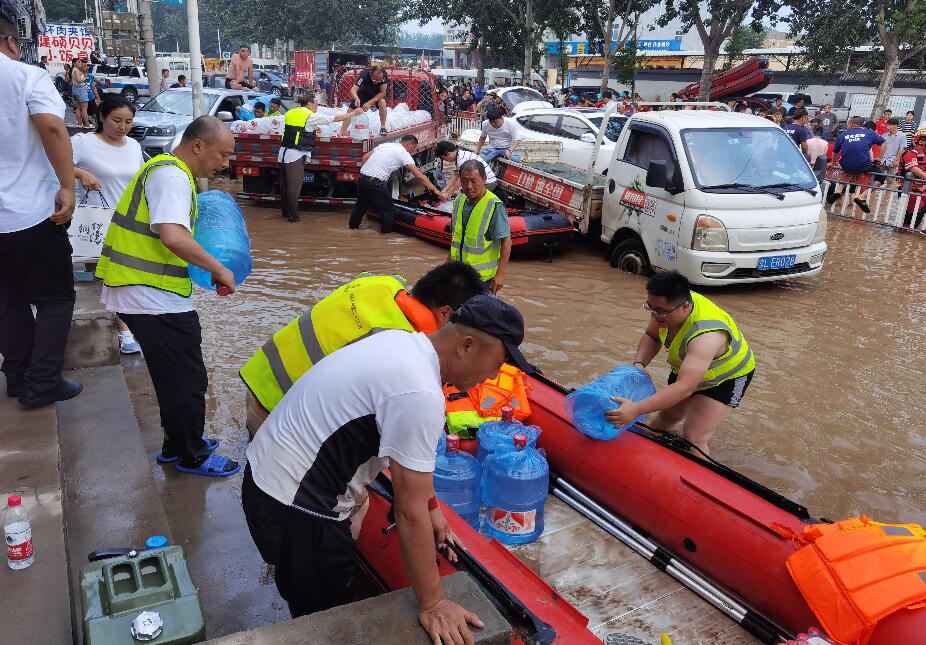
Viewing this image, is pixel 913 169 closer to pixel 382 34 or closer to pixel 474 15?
pixel 474 15

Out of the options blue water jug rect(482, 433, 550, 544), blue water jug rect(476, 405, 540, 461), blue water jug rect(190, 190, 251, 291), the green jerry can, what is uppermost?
blue water jug rect(190, 190, 251, 291)

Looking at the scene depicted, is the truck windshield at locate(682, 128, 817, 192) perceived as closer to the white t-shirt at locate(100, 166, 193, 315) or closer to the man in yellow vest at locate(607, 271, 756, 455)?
the man in yellow vest at locate(607, 271, 756, 455)

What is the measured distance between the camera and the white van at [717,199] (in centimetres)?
810

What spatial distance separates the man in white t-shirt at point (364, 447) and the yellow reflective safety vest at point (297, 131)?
378 inches

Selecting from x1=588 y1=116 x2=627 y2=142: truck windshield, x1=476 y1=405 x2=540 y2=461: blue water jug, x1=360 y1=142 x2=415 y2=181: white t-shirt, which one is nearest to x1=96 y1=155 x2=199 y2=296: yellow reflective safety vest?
x1=476 y1=405 x2=540 y2=461: blue water jug

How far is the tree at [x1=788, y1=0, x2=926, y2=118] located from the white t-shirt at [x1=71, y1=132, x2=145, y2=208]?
2381 centimetres

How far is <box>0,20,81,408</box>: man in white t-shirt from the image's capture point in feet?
10.5

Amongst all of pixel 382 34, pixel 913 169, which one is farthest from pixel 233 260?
pixel 382 34

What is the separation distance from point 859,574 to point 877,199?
41.7 feet

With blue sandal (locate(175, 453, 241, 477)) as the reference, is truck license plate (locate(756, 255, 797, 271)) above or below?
above

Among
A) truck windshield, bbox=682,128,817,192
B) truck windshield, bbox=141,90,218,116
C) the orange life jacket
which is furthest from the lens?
truck windshield, bbox=141,90,218,116

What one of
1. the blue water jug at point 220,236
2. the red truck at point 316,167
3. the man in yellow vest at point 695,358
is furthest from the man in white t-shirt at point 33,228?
the red truck at point 316,167

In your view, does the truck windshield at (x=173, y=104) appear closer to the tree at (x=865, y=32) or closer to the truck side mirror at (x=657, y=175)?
the truck side mirror at (x=657, y=175)

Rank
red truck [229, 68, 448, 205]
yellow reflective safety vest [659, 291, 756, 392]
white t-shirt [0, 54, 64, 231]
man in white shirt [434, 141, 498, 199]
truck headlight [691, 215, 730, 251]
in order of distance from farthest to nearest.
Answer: red truck [229, 68, 448, 205]
man in white shirt [434, 141, 498, 199]
truck headlight [691, 215, 730, 251]
yellow reflective safety vest [659, 291, 756, 392]
white t-shirt [0, 54, 64, 231]
